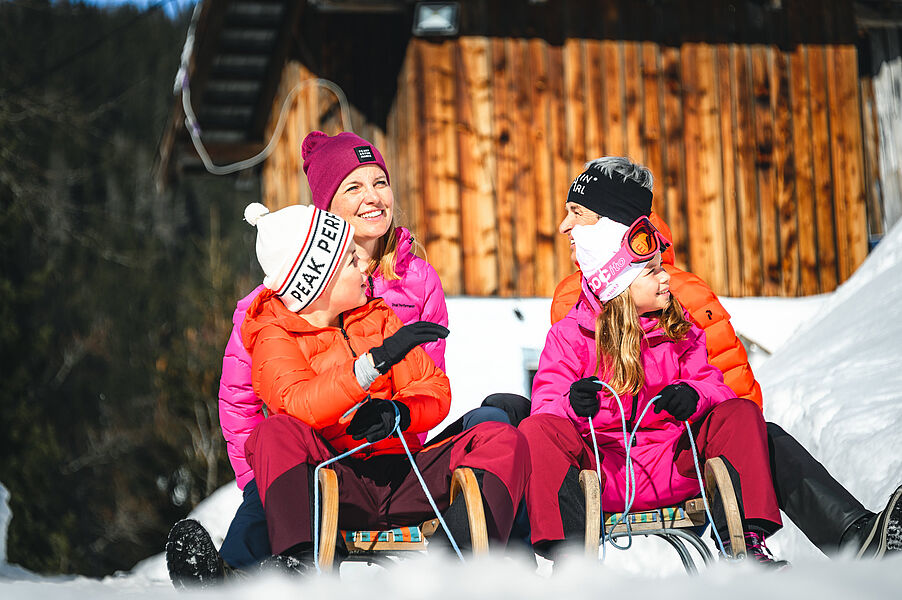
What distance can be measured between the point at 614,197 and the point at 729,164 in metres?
4.28

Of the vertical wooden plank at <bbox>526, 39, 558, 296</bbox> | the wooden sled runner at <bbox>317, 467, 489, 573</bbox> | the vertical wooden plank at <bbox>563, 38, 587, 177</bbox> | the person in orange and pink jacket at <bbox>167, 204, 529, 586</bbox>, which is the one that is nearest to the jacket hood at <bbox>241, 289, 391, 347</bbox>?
the person in orange and pink jacket at <bbox>167, 204, 529, 586</bbox>

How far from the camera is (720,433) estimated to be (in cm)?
285

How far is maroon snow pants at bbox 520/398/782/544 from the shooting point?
2730mm

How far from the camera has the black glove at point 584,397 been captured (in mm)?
2828

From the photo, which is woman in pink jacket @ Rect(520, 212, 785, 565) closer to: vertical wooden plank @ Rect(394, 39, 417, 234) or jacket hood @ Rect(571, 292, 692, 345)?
jacket hood @ Rect(571, 292, 692, 345)

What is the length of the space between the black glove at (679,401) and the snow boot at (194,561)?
1270 millimetres

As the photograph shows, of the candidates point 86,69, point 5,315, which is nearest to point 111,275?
point 86,69

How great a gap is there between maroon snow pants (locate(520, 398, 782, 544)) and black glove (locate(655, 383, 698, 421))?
0.40 feet

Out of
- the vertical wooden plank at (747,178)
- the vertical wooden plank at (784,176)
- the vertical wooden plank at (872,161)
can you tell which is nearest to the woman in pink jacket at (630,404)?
the vertical wooden plank at (747,178)

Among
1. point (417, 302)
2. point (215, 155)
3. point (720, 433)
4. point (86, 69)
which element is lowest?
point (720, 433)

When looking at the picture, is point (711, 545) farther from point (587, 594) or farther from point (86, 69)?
point (86, 69)

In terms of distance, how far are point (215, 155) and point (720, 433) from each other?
8.44 meters

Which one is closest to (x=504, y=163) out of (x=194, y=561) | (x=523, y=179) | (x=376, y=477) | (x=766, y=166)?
(x=523, y=179)

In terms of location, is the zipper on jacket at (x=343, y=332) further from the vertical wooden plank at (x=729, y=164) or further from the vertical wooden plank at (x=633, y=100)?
the vertical wooden plank at (x=729, y=164)
